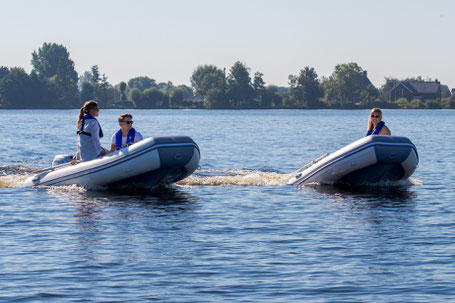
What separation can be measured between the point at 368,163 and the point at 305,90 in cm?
14680

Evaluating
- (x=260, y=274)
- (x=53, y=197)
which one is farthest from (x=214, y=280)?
(x=53, y=197)

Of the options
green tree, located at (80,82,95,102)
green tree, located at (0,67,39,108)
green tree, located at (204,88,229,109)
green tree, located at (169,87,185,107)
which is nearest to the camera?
green tree, located at (0,67,39,108)

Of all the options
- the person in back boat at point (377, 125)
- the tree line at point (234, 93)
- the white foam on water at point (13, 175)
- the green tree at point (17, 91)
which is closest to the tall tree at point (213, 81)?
the tree line at point (234, 93)

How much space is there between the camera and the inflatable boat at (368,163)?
629 inches

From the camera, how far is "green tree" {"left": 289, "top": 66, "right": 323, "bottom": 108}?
16200cm

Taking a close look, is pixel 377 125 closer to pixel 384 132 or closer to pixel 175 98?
pixel 384 132

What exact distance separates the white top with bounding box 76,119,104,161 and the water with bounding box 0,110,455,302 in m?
0.75

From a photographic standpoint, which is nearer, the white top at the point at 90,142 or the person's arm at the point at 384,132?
the white top at the point at 90,142

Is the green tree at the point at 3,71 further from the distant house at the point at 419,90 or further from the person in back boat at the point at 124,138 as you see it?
the person in back boat at the point at 124,138

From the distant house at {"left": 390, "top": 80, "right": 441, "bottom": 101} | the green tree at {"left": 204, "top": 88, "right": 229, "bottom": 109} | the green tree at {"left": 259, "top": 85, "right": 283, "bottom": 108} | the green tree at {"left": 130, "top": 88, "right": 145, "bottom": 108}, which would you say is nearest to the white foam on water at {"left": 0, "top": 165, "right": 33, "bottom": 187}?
the green tree at {"left": 204, "top": 88, "right": 229, "bottom": 109}

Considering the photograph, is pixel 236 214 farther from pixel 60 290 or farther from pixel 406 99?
pixel 406 99

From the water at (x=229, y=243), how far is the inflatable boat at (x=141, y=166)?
288 millimetres

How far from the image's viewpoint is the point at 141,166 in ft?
51.2

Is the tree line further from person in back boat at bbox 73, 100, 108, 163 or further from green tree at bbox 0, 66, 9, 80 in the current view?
person in back boat at bbox 73, 100, 108, 163
